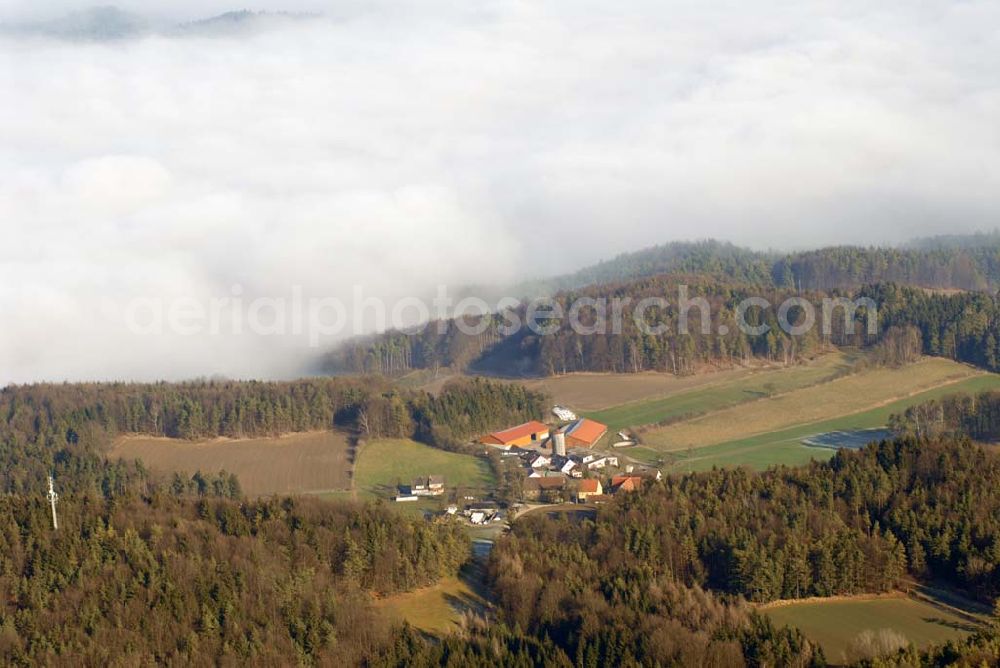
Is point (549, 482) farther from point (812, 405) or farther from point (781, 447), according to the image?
point (812, 405)

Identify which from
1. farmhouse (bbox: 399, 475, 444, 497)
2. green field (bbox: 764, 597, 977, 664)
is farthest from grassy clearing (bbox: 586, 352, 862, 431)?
green field (bbox: 764, 597, 977, 664)

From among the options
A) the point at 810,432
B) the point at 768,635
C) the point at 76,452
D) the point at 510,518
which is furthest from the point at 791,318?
the point at 768,635

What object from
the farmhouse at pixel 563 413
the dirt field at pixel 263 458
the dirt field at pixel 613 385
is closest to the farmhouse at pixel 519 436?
the farmhouse at pixel 563 413

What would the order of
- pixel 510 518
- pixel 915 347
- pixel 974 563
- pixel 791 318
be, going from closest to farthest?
pixel 974 563 → pixel 510 518 → pixel 915 347 → pixel 791 318

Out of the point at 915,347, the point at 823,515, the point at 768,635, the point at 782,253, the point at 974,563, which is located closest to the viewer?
the point at 768,635

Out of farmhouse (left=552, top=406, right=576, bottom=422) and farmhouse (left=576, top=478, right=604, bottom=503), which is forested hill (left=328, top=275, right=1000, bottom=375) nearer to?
farmhouse (left=552, top=406, right=576, bottom=422)

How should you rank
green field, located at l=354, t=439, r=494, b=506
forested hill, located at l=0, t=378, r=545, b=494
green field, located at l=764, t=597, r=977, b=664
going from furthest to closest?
1. forested hill, located at l=0, t=378, r=545, b=494
2. green field, located at l=354, t=439, r=494, b=506
3. green field, located at l=764, t=597, r=977, b=664

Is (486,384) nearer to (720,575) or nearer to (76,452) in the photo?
(76,452)
